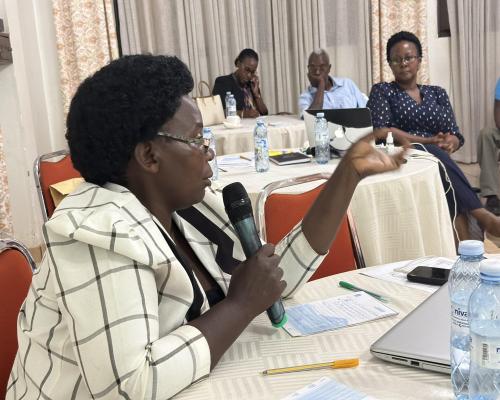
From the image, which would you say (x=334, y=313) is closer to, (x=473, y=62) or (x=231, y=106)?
(x=231, y=106)

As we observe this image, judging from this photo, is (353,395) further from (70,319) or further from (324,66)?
(324,66)

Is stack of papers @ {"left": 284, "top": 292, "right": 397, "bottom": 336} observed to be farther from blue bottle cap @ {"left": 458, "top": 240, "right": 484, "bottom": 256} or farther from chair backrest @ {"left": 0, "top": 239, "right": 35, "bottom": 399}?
chair backrest @ {"left": 0, "top": 239, "right": 35, "bottom": 399}

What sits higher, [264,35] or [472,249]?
[264,35]

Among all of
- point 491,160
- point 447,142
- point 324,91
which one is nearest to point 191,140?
point 447,142

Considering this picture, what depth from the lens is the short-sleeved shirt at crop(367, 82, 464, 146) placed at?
3727 mm

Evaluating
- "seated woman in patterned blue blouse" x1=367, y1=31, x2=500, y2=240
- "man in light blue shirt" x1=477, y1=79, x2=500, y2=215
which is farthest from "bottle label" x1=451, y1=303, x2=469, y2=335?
"man in light blue shirt" x1=477, y1=79, x2=500, y2=215

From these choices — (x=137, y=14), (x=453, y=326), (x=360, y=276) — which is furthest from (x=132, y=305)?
(x=137, y=14)

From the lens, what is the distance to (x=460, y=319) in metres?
0.79

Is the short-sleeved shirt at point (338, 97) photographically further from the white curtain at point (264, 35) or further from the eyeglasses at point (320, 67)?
the white curtain at point (264, 35)

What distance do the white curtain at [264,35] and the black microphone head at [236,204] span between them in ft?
15.2

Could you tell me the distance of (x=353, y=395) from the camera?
2.65 feet

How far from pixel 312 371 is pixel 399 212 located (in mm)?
1617

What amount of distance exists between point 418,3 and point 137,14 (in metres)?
2.80

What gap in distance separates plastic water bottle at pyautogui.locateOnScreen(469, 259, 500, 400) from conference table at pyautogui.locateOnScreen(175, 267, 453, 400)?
0.21ft
